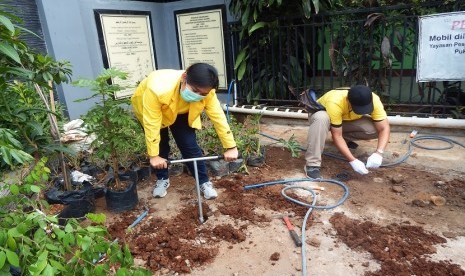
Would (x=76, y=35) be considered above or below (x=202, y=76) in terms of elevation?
above

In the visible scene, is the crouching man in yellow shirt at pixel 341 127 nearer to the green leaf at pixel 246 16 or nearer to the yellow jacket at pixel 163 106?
the yellow jacket at pixel 163 106

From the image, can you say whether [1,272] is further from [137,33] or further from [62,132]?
[137,33]

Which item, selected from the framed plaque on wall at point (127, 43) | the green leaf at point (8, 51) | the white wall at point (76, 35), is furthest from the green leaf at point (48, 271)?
the framed plaque on wall at point (127, 43)

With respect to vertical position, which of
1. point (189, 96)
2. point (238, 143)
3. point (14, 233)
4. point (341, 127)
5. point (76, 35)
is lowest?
point (238, 143)

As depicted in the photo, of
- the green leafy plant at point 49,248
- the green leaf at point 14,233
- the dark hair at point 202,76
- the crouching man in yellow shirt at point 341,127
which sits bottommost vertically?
the crouching man in yellow shirt at point 341,127

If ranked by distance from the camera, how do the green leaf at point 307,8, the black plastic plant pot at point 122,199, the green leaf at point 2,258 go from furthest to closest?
the green leaf at point 307,8, the black plastic plant pot at point 122,199, the green leaf at point 2,258

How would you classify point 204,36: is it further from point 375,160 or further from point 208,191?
point 375,160

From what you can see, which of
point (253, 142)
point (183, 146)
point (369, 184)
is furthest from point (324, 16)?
point (183, 146)

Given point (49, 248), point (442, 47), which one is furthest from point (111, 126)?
point (442, 47)

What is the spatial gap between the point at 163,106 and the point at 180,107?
17 centimetres

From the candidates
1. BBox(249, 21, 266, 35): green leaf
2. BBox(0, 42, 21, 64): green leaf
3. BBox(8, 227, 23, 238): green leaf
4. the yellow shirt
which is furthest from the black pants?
BBox(249, 21, 266, 35): green leaf

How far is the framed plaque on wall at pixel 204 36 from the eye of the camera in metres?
5.41

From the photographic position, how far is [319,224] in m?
2.59

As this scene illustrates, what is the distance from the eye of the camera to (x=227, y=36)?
213 inches
